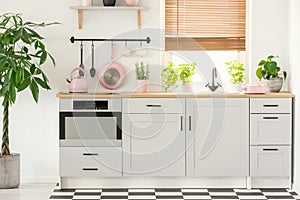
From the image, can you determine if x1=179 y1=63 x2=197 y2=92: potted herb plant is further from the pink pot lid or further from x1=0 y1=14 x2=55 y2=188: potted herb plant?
x1=0 y1=14 x2=55 y2=188: potted herb plant

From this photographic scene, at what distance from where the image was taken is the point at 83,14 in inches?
268

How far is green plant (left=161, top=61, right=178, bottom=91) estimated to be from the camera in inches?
266

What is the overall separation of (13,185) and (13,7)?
163 centimetres

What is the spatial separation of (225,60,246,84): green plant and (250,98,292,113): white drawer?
0.35 metres

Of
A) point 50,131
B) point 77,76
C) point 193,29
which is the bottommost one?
point 50,131

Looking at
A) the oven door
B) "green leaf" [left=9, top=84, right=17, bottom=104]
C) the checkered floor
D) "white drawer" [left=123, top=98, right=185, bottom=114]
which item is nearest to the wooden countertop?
"white drawer" [left=123, top=98, right=185, bottom=114]

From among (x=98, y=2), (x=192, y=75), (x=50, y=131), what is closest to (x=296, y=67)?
(x=192, y=75)

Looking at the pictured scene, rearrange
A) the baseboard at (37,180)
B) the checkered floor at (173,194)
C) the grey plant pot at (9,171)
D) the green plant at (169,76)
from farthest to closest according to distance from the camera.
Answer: the baseboard at (37,180) < the green plant at (169,76) < the grey plant pot at (9,171) < the checkered floor at (173,194)

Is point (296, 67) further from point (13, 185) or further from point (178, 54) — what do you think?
point (13, 185)

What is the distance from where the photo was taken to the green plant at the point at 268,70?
6598 mm

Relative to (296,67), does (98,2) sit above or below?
above

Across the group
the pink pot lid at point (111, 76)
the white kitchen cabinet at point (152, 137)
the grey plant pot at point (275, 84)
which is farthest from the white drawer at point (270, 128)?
the pink pot lid at point (111, 76)

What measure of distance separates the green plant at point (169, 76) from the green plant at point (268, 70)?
2.51ft

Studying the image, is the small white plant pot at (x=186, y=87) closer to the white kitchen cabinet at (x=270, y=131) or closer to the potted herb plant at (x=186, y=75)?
the potted herb plant at (x=186, y=75)
